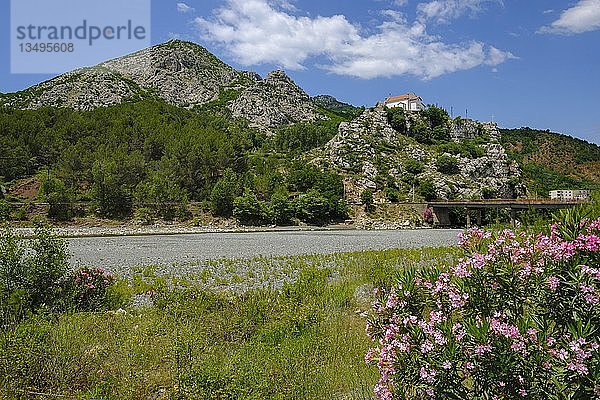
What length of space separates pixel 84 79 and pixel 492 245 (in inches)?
6521

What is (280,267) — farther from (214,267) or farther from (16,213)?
(16,213)

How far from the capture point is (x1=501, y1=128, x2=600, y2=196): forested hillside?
101 meters

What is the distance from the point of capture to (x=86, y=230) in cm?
5162

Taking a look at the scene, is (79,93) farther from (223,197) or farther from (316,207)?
(316,207)

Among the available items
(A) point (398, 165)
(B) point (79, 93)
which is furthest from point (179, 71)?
(A) point (398, 165)

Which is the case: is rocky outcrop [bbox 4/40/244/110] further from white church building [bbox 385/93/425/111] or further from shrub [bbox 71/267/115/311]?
shrub [bbox 71/267/115/311]

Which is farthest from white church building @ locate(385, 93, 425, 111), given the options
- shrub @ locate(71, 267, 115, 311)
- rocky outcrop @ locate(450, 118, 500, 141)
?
shrub @ locate(71, 267, 115, 311)

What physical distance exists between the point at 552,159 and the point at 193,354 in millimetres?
133712

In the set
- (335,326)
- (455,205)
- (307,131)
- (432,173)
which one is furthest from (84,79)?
(335,326)

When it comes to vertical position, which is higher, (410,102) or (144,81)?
(144,81)

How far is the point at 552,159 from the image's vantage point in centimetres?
11994

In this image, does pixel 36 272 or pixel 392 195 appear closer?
pixel 36 272

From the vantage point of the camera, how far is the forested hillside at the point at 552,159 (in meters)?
101

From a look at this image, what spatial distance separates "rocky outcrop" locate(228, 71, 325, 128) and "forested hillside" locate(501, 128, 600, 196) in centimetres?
6109
